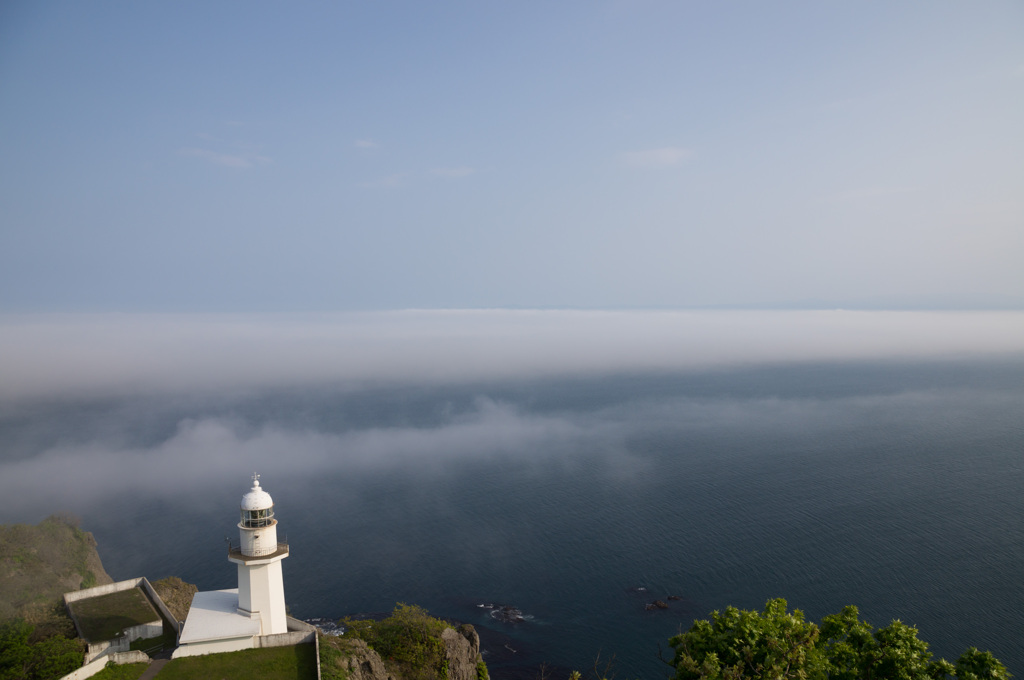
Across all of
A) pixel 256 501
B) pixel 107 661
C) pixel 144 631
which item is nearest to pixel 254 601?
pixel 256 501

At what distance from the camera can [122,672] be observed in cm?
3225

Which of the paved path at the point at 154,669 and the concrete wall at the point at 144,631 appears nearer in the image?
the paved path at the point at 154,669

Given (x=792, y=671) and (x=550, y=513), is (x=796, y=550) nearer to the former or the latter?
(x=550, y=513)

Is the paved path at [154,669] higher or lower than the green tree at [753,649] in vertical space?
lower

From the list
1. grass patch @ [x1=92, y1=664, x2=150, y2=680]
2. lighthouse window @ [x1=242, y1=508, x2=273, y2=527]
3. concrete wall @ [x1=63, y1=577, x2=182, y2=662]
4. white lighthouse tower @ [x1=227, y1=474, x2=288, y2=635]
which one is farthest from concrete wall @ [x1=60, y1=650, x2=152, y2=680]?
lighthouse window @ [x1=242, y1=508, x2=273, y2=527]

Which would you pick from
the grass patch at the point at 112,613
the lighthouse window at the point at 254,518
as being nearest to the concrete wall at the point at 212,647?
the lighthouse window at the point at 254,518

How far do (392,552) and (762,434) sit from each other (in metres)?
107

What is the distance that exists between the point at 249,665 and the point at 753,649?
27530 millimetres

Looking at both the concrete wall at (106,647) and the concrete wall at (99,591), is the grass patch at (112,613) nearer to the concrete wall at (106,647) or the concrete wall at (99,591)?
the concrete wall at (99,591)

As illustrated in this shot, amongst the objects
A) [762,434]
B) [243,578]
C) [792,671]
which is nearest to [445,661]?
[243,578]

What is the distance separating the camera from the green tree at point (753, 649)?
24.8 meters

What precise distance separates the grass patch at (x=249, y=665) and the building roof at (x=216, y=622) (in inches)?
41.2

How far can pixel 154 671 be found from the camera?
3225 centimetres

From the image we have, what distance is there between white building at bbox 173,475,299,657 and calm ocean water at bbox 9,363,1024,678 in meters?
27.2
